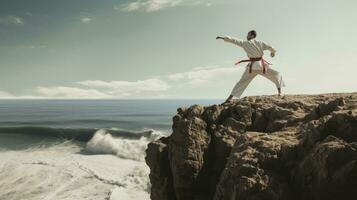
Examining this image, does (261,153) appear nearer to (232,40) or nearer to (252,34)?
(232,40)

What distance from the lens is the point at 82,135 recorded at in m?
46.4

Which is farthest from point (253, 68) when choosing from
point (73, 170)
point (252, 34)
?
point (73, 170)

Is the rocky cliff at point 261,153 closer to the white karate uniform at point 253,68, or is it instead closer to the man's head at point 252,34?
the white karate uniform at point 253,68

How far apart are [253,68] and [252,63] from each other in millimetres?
149

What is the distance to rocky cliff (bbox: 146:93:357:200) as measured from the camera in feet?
16.4

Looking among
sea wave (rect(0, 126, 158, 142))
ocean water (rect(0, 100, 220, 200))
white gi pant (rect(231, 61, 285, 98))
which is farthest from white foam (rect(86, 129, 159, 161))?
white gi pant (rect(231, 61, 285, 98))

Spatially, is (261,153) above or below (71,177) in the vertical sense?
above

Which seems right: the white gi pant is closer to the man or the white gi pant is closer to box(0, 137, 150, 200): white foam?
the man

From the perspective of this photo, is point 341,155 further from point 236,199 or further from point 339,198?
point 236,199

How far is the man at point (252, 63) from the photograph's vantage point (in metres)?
10.3

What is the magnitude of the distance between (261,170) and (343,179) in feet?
3.74

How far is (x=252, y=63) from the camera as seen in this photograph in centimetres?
1039

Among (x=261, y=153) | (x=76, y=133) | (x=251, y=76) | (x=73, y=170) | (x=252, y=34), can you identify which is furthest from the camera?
(x=76, y=133)

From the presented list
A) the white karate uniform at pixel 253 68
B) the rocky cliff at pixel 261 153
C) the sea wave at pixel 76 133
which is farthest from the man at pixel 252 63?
the sea wave at pixel 76 133
